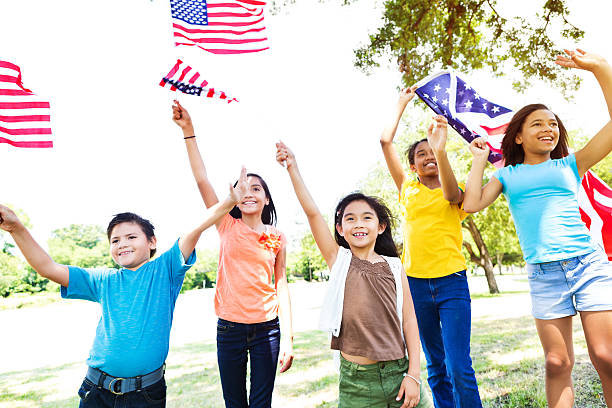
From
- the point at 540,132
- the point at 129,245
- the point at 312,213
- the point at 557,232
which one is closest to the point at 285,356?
the point at 312,213

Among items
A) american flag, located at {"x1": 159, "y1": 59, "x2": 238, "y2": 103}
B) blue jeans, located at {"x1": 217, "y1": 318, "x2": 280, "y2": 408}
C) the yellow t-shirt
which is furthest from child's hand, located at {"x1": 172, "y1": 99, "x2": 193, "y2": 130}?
the yellow t-shirt

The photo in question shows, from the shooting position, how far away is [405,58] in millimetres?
7789

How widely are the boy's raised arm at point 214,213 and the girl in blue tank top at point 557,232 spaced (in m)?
1.53

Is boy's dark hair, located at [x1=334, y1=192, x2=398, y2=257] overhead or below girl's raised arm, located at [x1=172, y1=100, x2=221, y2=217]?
below

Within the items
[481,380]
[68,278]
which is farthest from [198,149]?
[481,380]

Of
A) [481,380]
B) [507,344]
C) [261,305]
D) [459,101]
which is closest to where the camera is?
[261,305]

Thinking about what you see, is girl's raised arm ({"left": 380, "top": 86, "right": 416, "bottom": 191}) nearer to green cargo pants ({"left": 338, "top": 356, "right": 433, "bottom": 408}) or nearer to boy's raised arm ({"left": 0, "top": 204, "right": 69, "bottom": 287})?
green cargo pants ({"left": 338, "top": 356, "right": 433, "bottom": 408})

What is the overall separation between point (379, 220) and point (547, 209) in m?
1.06

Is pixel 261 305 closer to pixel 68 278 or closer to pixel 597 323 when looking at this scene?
pixel 68 278

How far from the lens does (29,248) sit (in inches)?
102

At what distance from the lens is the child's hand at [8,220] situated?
2476mm

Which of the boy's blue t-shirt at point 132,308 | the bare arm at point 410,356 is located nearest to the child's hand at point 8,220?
the boy's blue t-shirt at point 132,308

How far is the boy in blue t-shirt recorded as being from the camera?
2.61 m

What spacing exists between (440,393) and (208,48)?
344 cm
